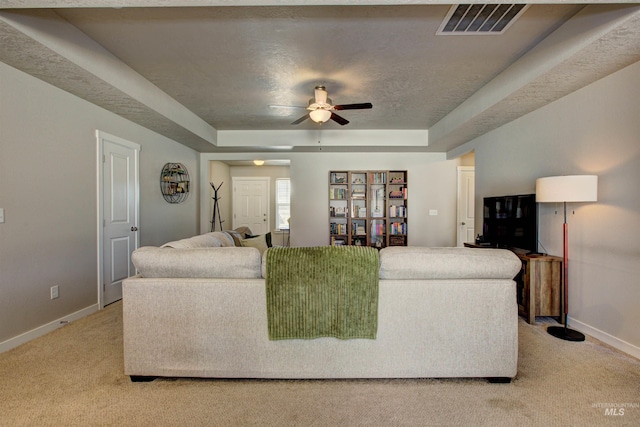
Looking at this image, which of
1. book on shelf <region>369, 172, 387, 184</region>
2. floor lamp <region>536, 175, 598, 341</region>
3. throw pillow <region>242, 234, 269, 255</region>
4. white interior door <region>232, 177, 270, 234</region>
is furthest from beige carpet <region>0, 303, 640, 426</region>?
white interior door <region>232, 177, 270, 234</region>

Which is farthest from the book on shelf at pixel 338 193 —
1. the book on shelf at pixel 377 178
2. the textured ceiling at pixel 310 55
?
the textured ceiling at pixel 310 55

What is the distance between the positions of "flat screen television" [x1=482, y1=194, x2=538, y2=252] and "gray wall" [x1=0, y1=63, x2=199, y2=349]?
4696 millimetres

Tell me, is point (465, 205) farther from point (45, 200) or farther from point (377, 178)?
point (45, 200)

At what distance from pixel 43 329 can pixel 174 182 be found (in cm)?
269

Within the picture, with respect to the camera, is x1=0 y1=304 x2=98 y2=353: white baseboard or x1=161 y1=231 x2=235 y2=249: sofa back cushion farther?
x1=0 y1=304 x2=98 y2=353: white baseboard

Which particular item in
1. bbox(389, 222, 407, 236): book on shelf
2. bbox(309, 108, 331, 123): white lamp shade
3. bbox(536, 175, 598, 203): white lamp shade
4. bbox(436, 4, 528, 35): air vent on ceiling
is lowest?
bbox(389, 222, 407, 236): book on shelf

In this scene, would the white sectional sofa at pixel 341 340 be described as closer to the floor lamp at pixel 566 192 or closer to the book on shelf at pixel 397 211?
the floor lamp at pixel 566 192

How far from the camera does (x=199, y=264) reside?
185 centimetres

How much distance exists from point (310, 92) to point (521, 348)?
3.28 m

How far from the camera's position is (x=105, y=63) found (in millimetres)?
2674

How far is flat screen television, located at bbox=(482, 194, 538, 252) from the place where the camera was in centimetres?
322

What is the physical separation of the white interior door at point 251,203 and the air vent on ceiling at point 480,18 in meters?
6.31

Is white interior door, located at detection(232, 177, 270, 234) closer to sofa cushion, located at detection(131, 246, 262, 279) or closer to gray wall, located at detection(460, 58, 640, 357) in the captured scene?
gray wall, located at detection(460, 58, 640, 357)

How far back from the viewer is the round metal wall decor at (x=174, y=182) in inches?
183
